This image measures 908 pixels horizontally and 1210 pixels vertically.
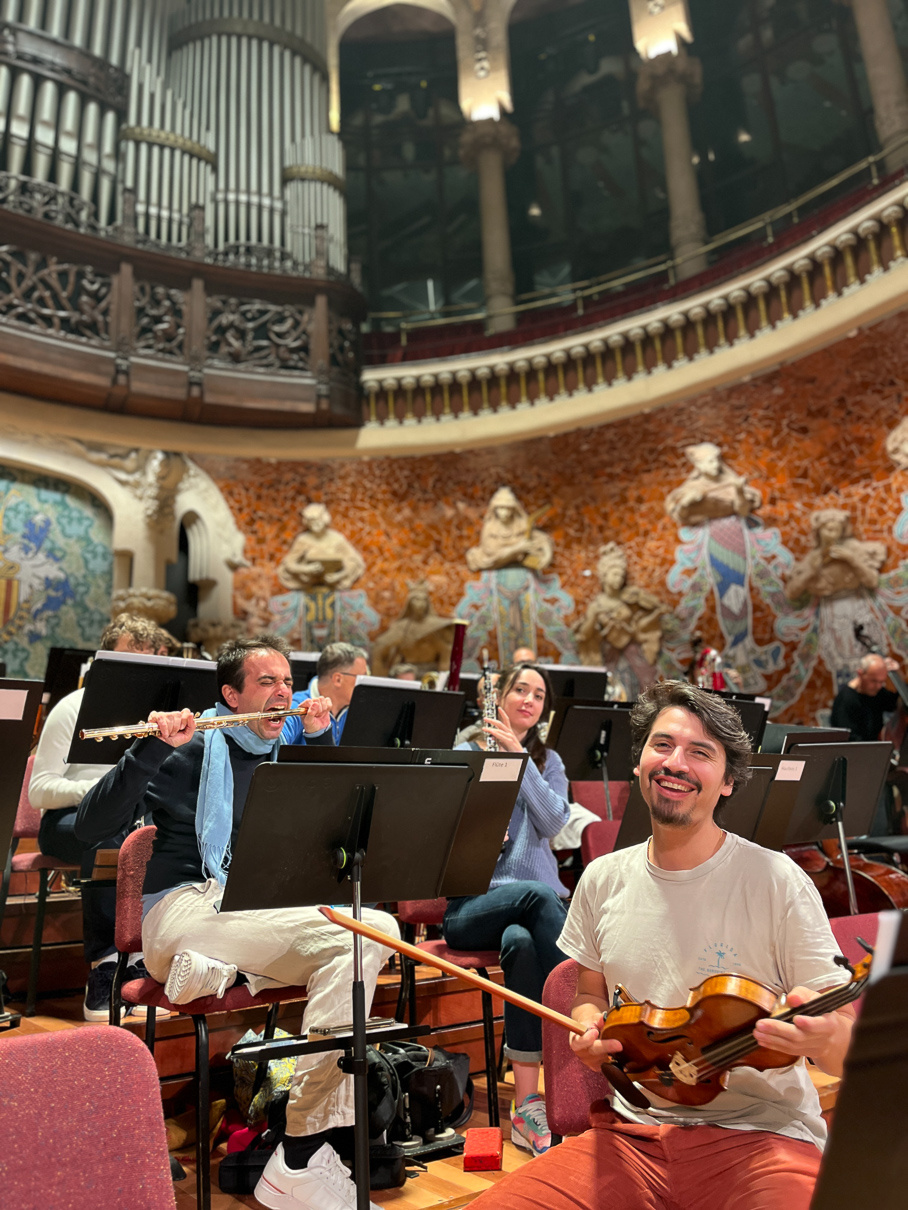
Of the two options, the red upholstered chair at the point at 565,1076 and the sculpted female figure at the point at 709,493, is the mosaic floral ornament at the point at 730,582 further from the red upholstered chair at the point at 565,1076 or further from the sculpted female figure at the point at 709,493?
the red upholstered chair at the point at 565,1076

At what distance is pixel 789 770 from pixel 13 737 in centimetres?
229

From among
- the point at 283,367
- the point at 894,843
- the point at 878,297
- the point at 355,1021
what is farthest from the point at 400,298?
the point at 355,1021

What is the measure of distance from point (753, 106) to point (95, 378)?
696 centimetres

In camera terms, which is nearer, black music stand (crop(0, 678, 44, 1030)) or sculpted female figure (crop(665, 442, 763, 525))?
black music stand (crop(0, 678, 44, 1030))

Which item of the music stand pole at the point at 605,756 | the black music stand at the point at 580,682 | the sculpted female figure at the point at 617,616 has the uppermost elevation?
the sculpted female figure at the point at 617,616

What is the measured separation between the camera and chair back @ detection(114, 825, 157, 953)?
243 centimetres

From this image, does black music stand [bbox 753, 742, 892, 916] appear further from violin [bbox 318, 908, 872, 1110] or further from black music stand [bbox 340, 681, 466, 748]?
violin [bbox 318, 908, 872, 1110]

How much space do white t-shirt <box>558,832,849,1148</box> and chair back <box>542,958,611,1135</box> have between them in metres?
0.07

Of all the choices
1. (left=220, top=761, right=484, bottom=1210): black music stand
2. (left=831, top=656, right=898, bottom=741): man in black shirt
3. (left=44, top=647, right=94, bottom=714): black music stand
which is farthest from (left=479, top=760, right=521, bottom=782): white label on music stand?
(left=831, top=656, right=898, bottom=741): man in black shirt

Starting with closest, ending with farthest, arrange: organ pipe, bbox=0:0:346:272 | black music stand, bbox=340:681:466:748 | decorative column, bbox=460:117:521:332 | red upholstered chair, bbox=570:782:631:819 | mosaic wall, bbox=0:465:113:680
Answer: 1. black music stand, bbox=340:681:466:748
2. red upholstered chair, bbox=570:782:631:819
3. mosaic wall, bbox=0:465:113:680
4. organ pipe, bbox=0:0:346:272
5. decorative column, bbox=460:117:521:332

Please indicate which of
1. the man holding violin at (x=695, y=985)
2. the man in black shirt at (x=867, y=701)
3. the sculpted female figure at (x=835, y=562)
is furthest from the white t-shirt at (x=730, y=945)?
the sculpted female figure at (x=835, y=562)

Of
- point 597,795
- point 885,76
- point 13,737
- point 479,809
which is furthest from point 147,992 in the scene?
point 885,76

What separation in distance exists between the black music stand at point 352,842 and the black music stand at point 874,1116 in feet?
4.16

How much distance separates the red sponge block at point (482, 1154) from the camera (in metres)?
2.43
